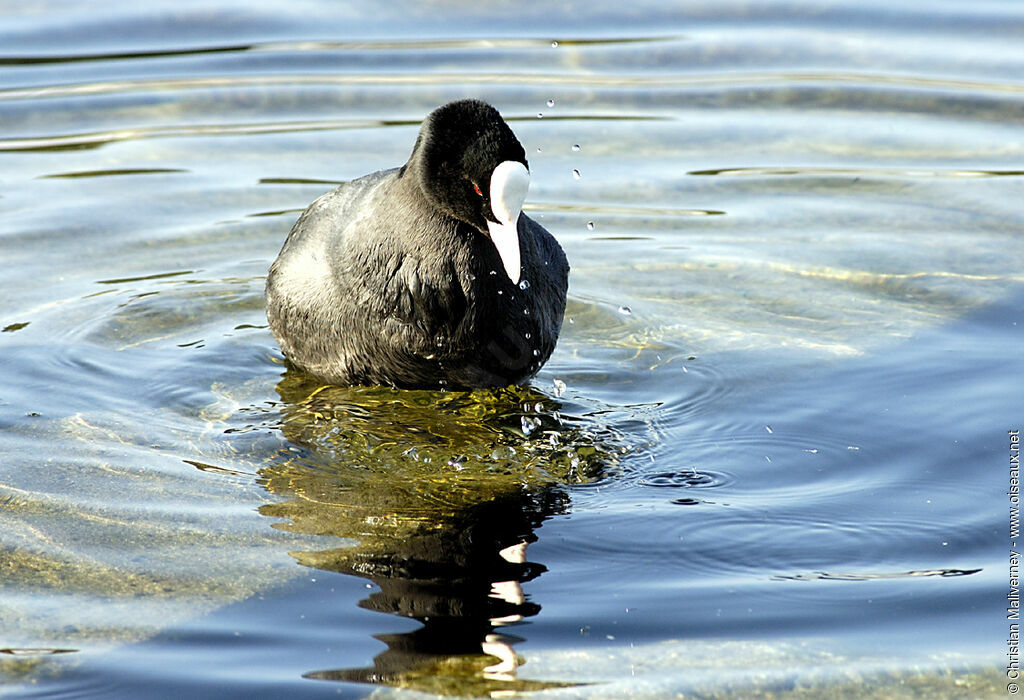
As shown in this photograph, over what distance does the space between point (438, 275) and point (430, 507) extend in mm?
728

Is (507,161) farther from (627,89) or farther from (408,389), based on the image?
(627,89)

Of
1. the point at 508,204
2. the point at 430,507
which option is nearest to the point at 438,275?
the point at 508,204

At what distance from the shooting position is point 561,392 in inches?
185

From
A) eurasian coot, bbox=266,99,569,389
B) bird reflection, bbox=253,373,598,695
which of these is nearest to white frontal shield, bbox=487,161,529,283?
eurasian coot, bbox=266,99,569,389

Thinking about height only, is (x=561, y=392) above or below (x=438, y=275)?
below

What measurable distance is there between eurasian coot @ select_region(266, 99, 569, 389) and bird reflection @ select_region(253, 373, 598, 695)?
186 millimetres

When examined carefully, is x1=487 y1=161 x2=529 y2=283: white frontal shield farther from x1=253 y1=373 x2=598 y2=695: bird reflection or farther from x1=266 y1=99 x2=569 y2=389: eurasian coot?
x1=253 y1=373 x2=598 y2=695: bird reflection

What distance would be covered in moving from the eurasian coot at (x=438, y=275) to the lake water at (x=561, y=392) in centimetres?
25

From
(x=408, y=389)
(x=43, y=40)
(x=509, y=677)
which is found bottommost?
(x=509, y=677)

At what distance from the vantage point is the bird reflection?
307cm

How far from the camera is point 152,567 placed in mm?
3451

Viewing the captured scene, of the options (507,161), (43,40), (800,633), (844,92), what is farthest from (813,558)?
(43,40)

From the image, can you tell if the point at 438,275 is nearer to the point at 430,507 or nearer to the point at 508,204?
the point at 508,204

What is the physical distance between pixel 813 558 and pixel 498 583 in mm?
816
